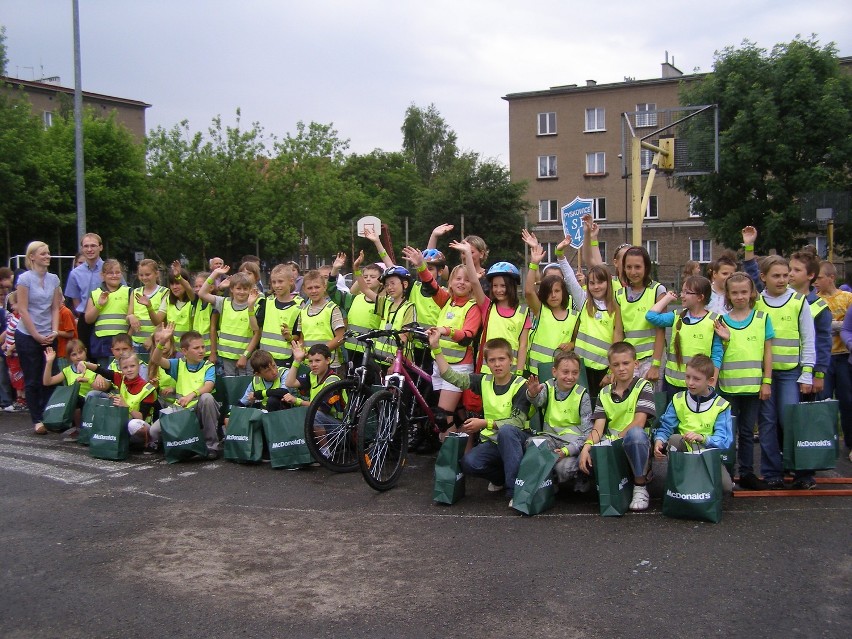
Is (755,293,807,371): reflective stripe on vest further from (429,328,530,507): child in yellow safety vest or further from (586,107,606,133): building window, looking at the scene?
(586,107,606,133): building window

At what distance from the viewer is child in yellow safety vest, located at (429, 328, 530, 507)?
6.72 metres

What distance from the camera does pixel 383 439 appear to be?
717cm

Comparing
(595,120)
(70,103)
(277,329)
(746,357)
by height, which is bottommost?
(746,357)

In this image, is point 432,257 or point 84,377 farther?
point 84,377

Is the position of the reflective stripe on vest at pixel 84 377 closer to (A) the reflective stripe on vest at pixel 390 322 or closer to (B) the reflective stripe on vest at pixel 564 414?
(A) the reflective stripe on vest at pixel 390 322

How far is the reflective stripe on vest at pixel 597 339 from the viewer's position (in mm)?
7453

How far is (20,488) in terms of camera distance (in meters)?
7.46

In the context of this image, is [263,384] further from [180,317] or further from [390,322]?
[180,317]

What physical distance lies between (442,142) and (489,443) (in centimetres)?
7366

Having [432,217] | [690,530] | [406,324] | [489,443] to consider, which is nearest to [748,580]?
[690,530]

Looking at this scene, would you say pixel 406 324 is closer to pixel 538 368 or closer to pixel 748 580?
pixel 538 368

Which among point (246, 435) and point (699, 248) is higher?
point (699, 248)

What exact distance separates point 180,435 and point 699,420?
189 inches

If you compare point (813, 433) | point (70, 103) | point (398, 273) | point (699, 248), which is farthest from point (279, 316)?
point (70, 103)
